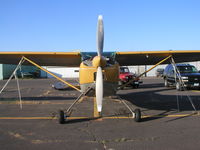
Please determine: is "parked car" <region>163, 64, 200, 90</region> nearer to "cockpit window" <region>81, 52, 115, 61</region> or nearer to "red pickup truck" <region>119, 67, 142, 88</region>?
"red pickup truck" <region>119, 67, 142, 88</region>

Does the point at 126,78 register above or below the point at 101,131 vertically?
above

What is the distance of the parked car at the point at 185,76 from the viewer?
47.3ft

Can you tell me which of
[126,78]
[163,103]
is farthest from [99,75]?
[126,78]

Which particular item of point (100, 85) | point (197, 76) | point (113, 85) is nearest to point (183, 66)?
point (197, 76)

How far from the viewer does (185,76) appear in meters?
14.5

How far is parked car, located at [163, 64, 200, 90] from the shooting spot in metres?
14.4

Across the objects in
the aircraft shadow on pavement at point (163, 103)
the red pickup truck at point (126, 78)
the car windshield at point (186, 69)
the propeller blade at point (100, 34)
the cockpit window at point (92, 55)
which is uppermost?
the propeller blade at point (100, 34)

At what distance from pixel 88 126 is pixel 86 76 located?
1485 mm

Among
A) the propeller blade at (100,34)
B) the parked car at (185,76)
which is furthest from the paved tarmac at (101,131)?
the parked car at (185,76)

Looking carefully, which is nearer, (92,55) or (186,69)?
(92,55)

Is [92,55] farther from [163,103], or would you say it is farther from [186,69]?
[186,69]

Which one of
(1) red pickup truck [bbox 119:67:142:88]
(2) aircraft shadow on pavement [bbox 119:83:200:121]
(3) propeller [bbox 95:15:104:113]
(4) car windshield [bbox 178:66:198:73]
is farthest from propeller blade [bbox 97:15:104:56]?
(4) car windshield [bbox 178:66:198:73]

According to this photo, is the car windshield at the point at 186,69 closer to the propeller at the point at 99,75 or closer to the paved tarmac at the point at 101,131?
the paved tarmac at the point at 101,131

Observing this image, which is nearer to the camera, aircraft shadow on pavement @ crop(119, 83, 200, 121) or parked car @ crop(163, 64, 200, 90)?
aircraft shadow on pavement @ crop(119, 83, 200, 121)
